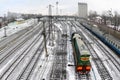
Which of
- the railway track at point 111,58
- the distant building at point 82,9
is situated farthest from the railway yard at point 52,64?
the distant building at point 82,9

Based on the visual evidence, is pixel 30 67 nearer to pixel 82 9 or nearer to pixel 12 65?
pixel 12 65

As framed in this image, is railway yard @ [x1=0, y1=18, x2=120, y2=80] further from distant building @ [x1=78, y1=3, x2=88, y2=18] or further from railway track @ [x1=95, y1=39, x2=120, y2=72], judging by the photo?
distant building @ [x1=78, y1=3, x2=88, y2=18]

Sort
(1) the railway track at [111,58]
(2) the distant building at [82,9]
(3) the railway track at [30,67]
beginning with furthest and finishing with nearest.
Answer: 1. (2) the distant building at [82,9]
2. (1) the railway track at [111,58]
3. (3) the railway track at [30,67]

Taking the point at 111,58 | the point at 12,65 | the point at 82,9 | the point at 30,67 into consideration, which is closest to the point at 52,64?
the point at 30,67

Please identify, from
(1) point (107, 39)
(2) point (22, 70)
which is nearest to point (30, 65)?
(2) point (22, 70)

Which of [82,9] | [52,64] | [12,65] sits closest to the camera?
[12,65]

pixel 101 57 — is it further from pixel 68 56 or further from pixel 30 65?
pixel 30 65

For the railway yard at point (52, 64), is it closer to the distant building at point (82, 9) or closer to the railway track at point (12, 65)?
the railway track at point (12, 65)

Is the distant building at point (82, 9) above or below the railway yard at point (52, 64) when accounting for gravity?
above

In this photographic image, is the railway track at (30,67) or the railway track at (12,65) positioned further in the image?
the railway track at (12,65)

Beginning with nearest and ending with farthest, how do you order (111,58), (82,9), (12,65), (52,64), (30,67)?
(30,67)
(12,65)
(52,64)
(111,58)
(82,9)

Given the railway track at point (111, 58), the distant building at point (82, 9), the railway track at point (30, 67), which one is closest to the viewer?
the railway track at point (30, 67)

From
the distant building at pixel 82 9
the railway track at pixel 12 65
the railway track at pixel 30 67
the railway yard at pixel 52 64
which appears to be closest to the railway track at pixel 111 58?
the railway yard at pixel 52 64

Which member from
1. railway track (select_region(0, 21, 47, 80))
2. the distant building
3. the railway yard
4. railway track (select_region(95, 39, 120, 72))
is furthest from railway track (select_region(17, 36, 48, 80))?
the distant building
